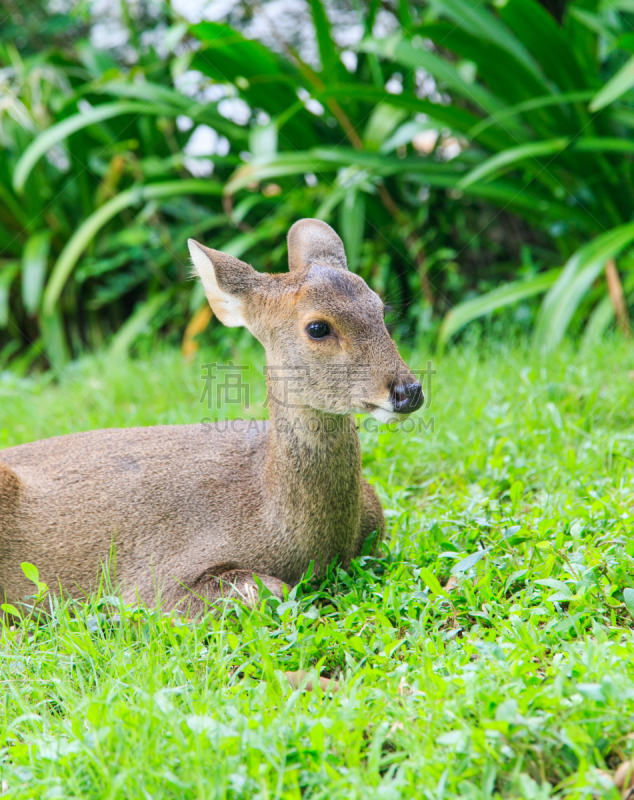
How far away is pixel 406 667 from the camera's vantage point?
2043 millimetres

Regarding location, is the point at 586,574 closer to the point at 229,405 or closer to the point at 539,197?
the point at 229,405

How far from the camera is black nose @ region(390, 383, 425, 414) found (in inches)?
100

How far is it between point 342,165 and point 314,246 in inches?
102

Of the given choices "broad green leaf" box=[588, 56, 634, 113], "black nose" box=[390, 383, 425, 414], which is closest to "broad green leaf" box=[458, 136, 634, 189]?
"broad green leaf" box=[588, 56, 634, 113]

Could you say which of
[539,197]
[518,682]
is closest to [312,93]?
[539,197]

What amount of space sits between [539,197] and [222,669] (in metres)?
4.61

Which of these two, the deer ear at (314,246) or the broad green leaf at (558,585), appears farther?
the deer ear at (314,246)

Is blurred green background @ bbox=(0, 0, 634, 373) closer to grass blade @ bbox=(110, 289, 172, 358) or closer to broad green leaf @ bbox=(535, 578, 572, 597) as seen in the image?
grass blade @ bbox=(110, 289, 172, 358)

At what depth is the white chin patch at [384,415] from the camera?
2.58 metres

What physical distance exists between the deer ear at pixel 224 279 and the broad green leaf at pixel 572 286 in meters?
2.63

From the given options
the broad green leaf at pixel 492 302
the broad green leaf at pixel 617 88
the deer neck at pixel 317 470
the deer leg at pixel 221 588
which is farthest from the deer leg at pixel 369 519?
the broad green leaf at pixel 617 88

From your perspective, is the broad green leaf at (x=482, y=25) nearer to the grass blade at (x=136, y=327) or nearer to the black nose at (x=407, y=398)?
the grass blade at (x=136, y=327)

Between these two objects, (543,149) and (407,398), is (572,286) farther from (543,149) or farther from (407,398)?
(407,398)

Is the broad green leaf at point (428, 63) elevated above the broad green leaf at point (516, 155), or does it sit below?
above
